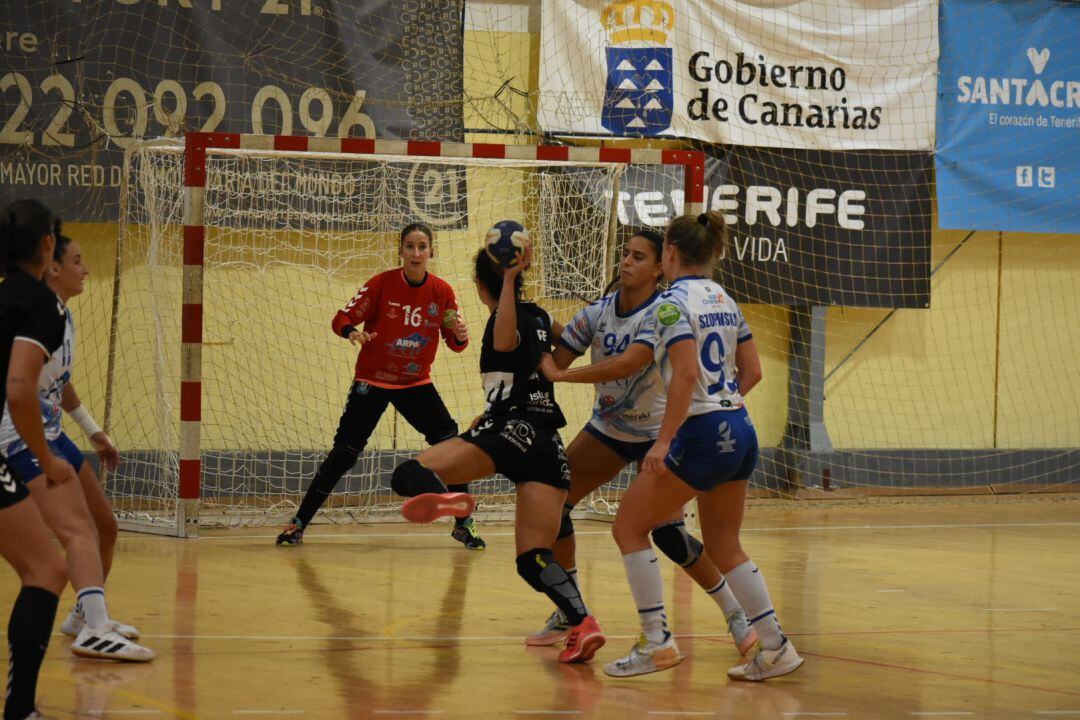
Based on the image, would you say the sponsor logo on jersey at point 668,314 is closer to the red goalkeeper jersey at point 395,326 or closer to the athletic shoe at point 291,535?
the red goalkeeper jersey at point 395,326

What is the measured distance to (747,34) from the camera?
1263 cm

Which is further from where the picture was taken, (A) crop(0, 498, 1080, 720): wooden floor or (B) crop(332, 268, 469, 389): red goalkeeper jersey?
(B) crop(332, 268, 469, 389): red goalkeeper jersey

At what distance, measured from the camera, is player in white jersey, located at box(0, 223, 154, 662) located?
17.5 feet

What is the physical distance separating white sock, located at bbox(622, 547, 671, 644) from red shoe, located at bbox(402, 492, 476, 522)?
70 cm

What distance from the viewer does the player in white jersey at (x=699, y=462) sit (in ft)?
18.5

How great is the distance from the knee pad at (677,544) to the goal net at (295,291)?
4.92 m

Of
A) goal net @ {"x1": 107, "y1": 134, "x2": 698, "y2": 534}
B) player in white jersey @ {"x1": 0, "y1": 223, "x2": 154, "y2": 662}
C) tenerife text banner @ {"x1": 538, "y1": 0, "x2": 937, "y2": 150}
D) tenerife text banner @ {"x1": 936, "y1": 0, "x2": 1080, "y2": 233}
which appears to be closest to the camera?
player in white jersey @ {"x1": 0, "y1": 223, "x2": 154, "y2": 662}

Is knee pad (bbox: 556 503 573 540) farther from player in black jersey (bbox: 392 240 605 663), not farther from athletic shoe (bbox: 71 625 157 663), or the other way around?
athletic shoe (bbox: 71 625 157 663)

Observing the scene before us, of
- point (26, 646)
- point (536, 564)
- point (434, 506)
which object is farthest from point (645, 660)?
point (26, 646)

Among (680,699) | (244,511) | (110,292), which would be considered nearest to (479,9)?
(110,292)

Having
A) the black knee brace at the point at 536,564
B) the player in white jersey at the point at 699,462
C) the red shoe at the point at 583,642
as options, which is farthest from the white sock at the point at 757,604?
the black knee brace at the point at 536,564

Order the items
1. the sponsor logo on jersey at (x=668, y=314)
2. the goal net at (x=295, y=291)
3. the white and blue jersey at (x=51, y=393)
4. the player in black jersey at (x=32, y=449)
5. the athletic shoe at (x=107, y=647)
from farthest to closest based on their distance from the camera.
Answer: the goal net at (x=295, y=291)
the athletic shoe at (x=107, y=647)
the sponsor logo on jersey at (x=668, y=314)
the white and blue jersey at (x=51, y=393)
the player in black jersey at (x=32, y=449)

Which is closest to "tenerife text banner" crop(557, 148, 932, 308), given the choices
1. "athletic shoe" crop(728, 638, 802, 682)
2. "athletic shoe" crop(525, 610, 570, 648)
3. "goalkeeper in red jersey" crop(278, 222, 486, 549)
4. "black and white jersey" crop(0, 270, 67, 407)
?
"goalkeeper in red jersey" crop(278, 222, 486, 549)

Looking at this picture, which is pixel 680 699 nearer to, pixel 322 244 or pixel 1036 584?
pixel 1036 584
